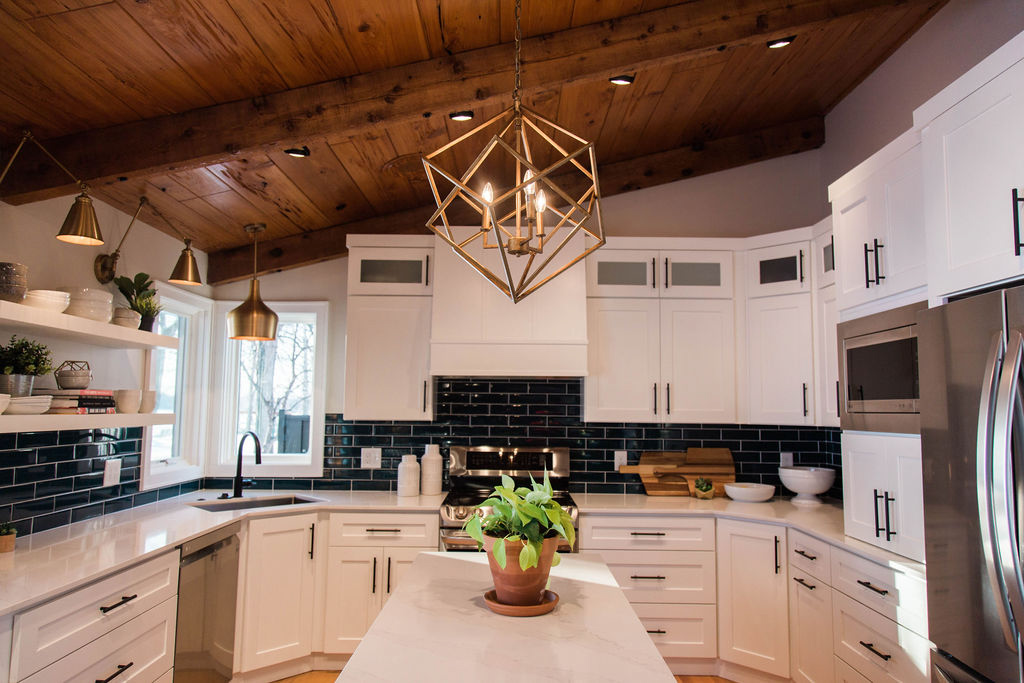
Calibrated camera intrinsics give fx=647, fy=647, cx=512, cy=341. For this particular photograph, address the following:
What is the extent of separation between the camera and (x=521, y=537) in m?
1.79

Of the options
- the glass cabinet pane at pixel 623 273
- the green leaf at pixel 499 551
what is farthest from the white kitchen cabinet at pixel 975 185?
the glass cabinet pane at pixel 623 273

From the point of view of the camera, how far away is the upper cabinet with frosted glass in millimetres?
3842

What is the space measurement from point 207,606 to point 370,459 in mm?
1326

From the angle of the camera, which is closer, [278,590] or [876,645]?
[876,645]

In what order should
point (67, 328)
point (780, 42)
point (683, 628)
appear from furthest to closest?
point (683, 628), point (780, 42), point (67, 328)

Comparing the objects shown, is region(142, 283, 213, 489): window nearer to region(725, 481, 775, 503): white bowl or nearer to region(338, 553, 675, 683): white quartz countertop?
region(338, 553, 675, 683): white quartz countertop

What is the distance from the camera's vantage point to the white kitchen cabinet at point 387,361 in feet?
12.5

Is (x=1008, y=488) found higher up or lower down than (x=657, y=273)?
lower down

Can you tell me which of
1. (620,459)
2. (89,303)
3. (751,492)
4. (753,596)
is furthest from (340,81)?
(753,596)

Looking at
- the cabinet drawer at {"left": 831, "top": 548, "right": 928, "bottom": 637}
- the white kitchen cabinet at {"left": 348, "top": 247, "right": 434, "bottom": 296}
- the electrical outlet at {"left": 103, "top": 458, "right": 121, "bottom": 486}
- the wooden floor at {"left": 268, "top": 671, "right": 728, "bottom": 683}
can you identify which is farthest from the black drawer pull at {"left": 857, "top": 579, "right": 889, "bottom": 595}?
the electrical outlet at {"left": 103, "top": 458, "right": 121, "bottom": 486}

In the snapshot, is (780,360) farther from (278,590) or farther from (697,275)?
(278,590)

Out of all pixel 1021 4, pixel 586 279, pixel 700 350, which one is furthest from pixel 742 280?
pixel 1021 4

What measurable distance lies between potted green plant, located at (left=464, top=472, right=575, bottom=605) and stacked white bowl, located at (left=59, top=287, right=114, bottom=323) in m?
1.77

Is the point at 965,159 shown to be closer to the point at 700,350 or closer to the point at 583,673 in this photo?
the point at 583,673
